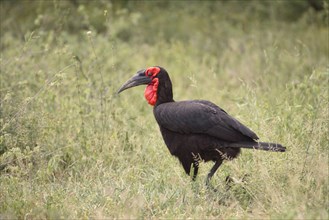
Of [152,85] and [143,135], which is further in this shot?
[143,135]

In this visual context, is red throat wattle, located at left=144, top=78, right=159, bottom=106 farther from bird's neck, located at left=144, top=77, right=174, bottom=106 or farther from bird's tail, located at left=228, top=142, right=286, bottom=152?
bird's tail, located at left=228, top=142, right=286, bottom=152

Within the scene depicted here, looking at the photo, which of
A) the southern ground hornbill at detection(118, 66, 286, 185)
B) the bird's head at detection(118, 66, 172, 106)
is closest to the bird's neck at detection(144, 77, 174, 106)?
the bird's head at detection(118, 66, 172, 106)

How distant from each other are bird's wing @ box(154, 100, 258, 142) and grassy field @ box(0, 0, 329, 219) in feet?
0.89

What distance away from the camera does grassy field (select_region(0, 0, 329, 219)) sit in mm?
4883

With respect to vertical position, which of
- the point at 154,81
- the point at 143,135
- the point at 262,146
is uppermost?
the point at 154,81

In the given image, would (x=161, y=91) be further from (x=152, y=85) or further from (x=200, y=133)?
(x=200, y=133)

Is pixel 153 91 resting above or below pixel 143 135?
above

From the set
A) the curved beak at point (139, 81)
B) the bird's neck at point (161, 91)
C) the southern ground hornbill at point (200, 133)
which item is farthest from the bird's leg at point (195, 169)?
the curved beak at point (139, 81)

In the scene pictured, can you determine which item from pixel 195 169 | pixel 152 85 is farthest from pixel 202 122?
pixel 152 85

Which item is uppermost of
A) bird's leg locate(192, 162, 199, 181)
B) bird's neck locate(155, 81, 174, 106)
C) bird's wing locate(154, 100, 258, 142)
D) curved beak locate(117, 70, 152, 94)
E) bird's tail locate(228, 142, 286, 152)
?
curved beak locate(117, 70, 152, 94)

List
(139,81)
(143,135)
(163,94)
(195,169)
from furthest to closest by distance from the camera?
(143,135) → (139,81) → (163,94) → (195,169)

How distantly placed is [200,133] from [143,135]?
4.68 feet

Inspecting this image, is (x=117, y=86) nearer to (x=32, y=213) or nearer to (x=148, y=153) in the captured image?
(x=148, y=153)

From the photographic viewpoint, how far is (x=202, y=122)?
5426mm
